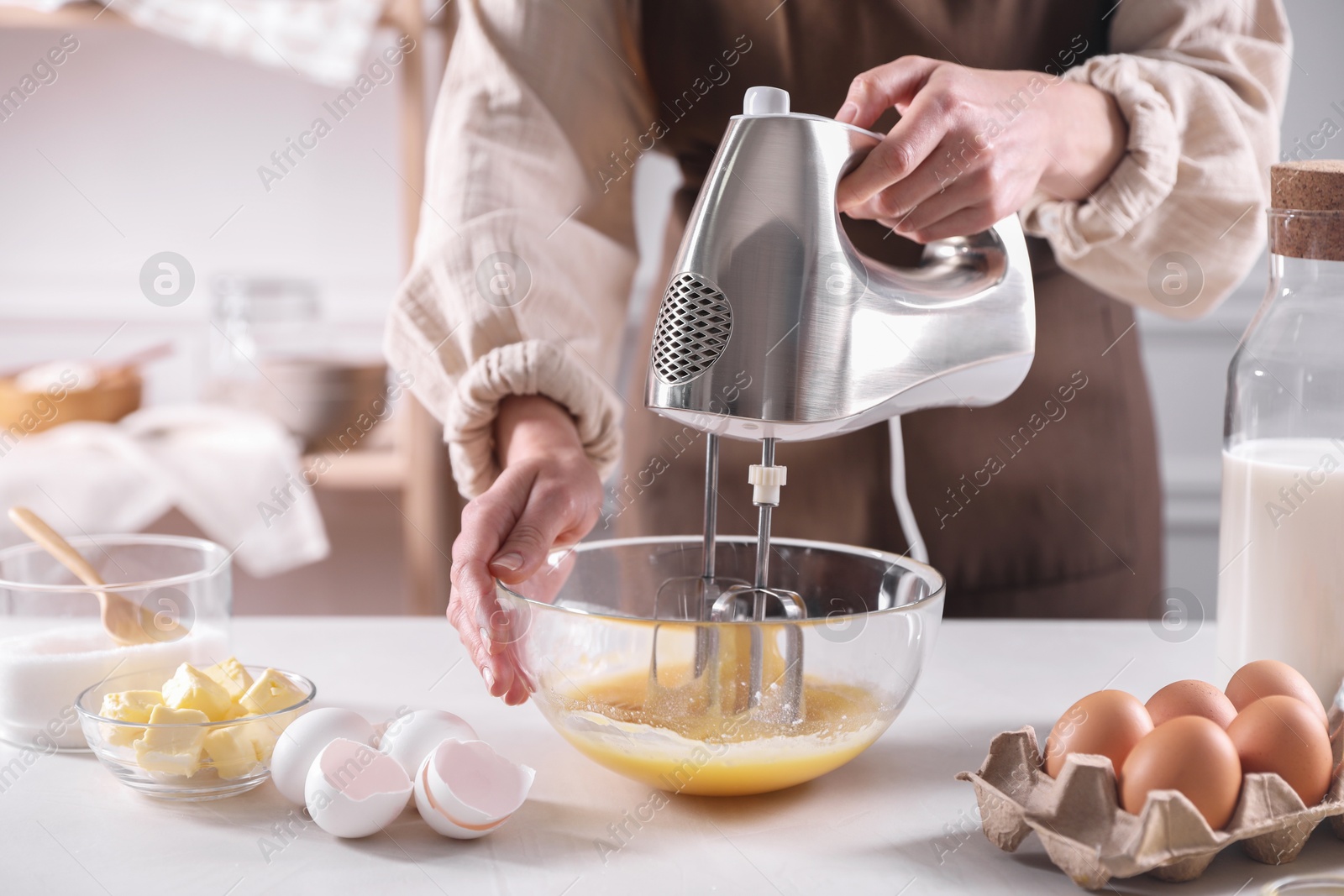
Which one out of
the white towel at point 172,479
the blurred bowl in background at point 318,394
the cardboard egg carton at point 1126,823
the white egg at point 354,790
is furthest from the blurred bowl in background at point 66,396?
the cardboard egg carton at point 1126,823

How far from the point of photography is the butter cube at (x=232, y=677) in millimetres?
554

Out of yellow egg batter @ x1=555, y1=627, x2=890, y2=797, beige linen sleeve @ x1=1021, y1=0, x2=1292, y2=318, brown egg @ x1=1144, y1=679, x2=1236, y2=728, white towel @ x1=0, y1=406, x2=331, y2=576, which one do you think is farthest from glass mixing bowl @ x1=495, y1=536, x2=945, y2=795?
white towel @ x1=0, y1=406, x2=331, y2=576

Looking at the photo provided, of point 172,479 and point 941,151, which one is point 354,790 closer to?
point 941,151

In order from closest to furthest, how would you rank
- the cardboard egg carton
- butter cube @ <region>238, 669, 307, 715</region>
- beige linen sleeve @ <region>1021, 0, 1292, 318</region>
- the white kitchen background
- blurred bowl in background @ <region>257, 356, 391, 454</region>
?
the cardboard egg carton
butter cube @ <region>238, 669, 307, 715</region>
beige linen sleeve @ <region>1021, 0, 1292, 318</region>
blurred bowl in background @ <region>257, 356, 391, 454</region>
the white kitchen background

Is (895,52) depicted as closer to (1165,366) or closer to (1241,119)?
(1241,119)

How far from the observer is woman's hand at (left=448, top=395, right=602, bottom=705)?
544mm

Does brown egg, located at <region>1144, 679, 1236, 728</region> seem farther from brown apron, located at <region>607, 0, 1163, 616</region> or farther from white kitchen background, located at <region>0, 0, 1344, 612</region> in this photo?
white kitchen background, located at <region>0, 0, 1344, 612</region>

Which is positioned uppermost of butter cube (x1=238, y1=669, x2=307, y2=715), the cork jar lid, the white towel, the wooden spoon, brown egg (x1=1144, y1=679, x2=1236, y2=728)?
the cork jar lid

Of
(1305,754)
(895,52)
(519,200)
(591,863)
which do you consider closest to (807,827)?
(591,863)

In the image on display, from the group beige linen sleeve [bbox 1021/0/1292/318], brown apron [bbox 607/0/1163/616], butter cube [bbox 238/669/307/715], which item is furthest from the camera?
brown apron [bbox 607/0/1163/616]

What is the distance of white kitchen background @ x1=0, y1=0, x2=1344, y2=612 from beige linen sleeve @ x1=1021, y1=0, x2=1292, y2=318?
41.6 inches

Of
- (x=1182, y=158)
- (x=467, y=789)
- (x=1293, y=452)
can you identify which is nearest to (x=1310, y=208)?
(x=1293, y=452)

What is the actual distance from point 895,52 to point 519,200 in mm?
323

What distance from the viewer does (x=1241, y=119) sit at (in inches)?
32.1
